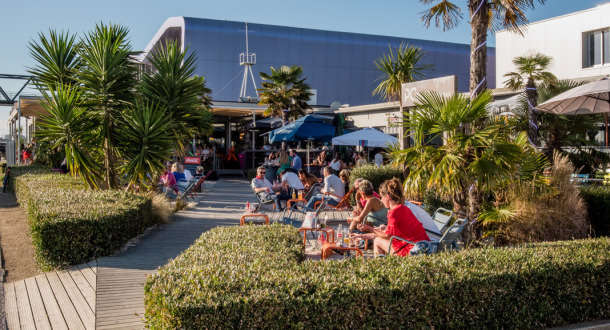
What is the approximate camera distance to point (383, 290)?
12.5 feet

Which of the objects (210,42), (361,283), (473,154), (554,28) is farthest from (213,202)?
(210,42)

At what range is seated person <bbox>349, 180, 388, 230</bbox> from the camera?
7441 mm

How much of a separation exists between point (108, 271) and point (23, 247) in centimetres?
348

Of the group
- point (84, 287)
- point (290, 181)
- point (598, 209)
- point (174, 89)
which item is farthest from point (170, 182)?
point (598, 209)

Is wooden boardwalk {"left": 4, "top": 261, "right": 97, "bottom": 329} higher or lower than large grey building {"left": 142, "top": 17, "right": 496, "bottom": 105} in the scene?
lower

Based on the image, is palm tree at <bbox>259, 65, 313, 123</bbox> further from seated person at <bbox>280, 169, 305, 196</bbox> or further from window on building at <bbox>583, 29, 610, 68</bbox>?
window on building at <bbox>583, 29, 610, 68</bbox>

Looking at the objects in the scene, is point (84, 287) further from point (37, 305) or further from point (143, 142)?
point (143, 142)

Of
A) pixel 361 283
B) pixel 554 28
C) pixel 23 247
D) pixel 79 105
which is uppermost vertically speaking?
pixel 554 28

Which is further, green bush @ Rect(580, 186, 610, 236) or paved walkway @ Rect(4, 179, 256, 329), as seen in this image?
green bush @ Rect(580, 186, 610, 236)

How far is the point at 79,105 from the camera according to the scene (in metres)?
10.2

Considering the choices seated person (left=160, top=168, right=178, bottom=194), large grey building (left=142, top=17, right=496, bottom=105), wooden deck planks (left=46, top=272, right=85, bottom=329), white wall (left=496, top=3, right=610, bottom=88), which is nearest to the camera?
wooden deck planks (left=46, top=272, right=85, bottom=329)

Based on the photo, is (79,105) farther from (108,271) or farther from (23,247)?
(108,271)

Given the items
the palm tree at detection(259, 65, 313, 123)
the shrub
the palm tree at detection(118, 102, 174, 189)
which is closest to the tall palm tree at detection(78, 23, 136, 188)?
the palm tree at detection(118, 102, 174, 189)

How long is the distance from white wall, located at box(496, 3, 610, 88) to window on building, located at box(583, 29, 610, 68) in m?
0.24
